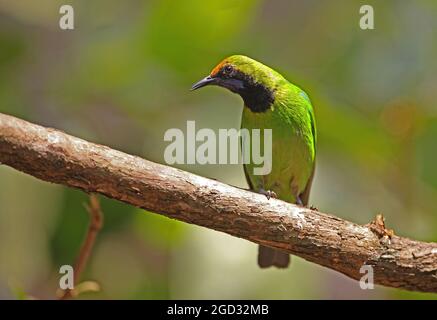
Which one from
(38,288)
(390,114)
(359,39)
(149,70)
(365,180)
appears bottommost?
(38,288)

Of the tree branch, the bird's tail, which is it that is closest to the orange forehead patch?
the tree branch

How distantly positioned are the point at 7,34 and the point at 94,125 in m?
0.81

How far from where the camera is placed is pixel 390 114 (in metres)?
4.33

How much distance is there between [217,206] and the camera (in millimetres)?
3123

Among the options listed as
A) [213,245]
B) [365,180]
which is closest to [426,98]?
[365,180]

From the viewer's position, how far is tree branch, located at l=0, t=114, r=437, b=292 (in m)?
2.82

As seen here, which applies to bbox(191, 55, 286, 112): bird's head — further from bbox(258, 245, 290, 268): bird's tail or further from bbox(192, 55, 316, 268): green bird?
bbox(258, 245, 290, 268): bird's tail

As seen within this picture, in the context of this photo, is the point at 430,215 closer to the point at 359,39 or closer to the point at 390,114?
the point at 390,114

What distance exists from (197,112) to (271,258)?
3.44 ft

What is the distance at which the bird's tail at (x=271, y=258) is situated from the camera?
15.4 feet

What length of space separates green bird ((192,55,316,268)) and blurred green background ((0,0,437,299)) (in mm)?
119

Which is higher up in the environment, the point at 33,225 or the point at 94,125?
the point at 94,125

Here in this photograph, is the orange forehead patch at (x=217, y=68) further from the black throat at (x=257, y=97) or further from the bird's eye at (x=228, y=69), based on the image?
the black throat at (x=257, y=97)

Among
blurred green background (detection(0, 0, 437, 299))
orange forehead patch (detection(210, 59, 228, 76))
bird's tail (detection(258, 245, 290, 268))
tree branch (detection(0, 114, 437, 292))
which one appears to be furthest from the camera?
bird's tail (detection(258, 245, 290, 268))
